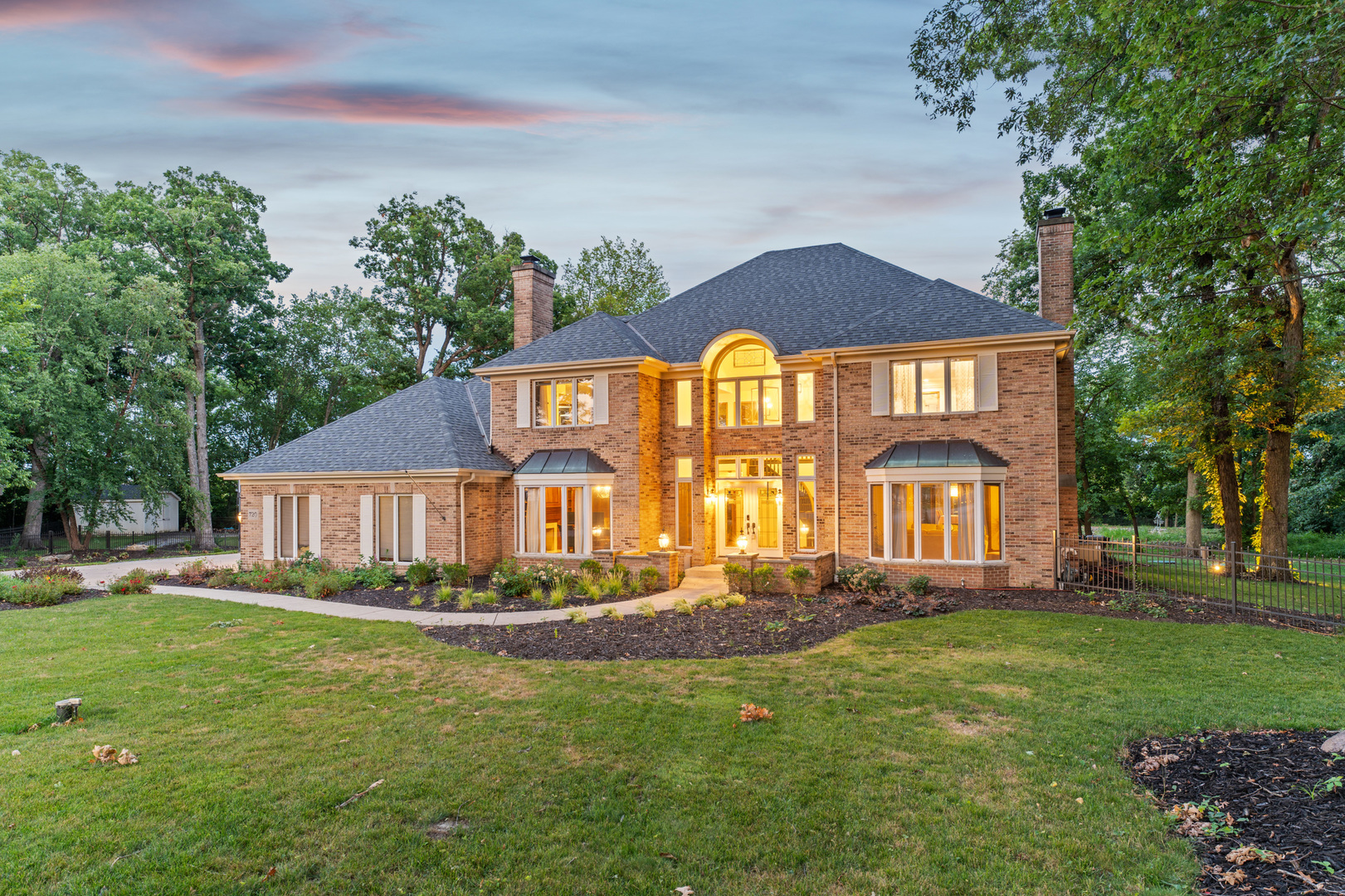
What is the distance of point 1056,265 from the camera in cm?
1625

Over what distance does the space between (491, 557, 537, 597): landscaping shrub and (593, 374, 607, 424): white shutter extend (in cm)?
443

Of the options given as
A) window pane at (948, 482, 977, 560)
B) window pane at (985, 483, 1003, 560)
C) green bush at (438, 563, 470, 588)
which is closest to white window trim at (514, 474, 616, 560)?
green bush at (438, 563, 470, 588)

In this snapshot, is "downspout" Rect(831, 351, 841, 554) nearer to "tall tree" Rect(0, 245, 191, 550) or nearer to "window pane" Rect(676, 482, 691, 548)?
"window pane" Rect(676, 482, 691, 548)

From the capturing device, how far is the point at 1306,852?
12.5 feet

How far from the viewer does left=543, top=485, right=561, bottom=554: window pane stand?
17172 millimetres

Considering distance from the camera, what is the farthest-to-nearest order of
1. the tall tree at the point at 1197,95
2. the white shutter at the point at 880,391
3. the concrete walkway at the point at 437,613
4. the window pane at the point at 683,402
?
the window pane at the point at 683,402 → the white shutter at the point at 880,391 → the concrete walkway at the point at 437,613 → the tall tree at the point at 1197,95

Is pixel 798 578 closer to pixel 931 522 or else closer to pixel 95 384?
pixel 931 522

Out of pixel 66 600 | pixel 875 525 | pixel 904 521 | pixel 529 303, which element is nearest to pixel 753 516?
pixel 875 525

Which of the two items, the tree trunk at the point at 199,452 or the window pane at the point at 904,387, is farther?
the tree trunk at the point at 199,452

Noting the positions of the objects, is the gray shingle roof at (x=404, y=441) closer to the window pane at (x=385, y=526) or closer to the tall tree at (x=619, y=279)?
the window pane at (x=385, y=526)

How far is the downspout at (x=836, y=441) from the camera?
1580cm

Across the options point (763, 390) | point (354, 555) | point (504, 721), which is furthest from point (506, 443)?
point (504, 721)

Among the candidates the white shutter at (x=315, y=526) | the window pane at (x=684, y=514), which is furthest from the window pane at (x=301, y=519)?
the window pane at (x=684, y=514)

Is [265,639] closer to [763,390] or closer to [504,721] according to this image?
[504,721]
